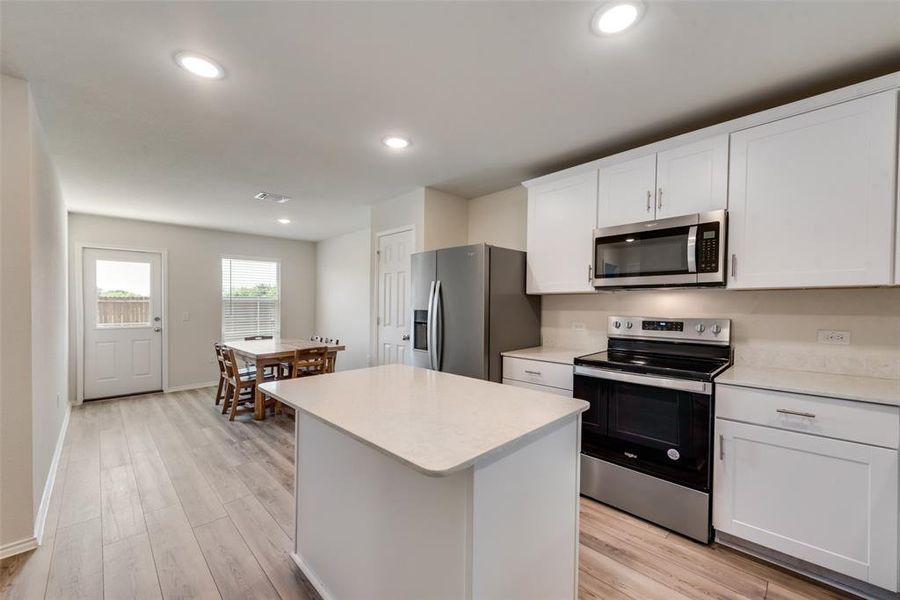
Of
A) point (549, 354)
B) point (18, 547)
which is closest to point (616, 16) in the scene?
point (549, 354)

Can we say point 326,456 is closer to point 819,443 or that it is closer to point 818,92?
point 819,443

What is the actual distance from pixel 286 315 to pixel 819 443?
705cm

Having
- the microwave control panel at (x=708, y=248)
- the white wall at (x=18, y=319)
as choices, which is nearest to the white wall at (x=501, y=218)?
the microwave control panel at (x=708, y=248)

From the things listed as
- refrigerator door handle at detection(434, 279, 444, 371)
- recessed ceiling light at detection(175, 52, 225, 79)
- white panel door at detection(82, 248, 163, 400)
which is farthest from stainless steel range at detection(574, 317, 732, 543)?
white panel door at detection(82, 248, 163, 400)

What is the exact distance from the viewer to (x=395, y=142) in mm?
2670

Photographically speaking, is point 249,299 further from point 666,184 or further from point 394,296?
point 666,184

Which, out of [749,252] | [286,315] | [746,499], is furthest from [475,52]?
[286,315]

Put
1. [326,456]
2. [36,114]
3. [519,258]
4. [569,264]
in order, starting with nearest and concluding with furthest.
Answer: [326,456] < [36,114] < [569,264] < [519,258]

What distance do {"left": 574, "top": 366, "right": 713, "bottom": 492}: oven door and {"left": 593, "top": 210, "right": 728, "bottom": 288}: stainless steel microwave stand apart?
645mm

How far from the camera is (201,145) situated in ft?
8.95

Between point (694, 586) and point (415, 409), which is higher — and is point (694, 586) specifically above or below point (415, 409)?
below

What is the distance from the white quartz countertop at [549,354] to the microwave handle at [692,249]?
36.4 inches

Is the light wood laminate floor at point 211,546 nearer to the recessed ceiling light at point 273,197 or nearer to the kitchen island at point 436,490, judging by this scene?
the kitchen island at point 436,490

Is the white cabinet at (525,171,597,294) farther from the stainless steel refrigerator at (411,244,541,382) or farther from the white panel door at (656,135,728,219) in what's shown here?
the white panel door at (656,135,728,219)
